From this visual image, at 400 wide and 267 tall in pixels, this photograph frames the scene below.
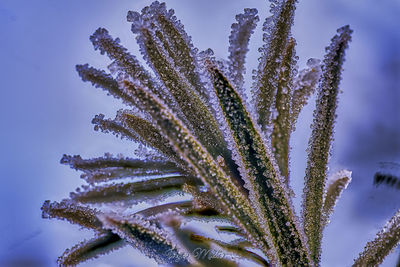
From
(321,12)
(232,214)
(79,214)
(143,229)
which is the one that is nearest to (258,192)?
(232,214)

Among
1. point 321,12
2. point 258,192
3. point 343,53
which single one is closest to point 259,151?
point 258,192

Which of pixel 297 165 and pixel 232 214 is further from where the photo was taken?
pixel 297 165

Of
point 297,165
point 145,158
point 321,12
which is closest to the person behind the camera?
point 145,158

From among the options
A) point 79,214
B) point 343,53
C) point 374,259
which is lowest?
point 374,259

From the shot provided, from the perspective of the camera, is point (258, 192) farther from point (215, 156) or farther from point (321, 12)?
point (321, 12)

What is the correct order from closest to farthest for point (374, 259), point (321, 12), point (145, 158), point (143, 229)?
point (143, 229) < point (374, 259) < point (145, 158) < point (321, 12)

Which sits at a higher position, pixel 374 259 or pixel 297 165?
pixel 297 165
